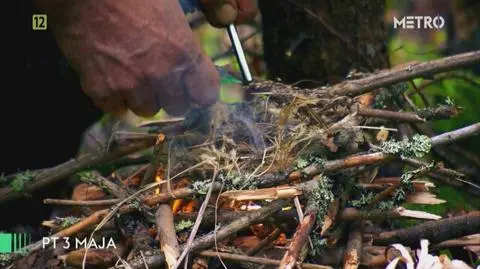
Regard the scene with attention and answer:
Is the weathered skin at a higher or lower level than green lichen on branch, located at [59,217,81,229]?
higher

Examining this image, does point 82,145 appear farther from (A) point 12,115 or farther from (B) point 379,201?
(B) point 379,201

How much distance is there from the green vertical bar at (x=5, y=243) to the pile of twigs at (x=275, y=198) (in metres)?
0.03

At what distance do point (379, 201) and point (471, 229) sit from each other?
135mm

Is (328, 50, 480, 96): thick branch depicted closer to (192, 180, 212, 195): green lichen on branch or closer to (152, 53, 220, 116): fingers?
(152, 53, 220, 116): fingers

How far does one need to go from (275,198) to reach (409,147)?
193 millimetres

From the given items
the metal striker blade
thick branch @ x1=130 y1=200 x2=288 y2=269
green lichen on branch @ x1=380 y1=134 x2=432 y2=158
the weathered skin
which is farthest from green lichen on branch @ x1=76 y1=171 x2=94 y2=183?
green lichen on branch @ x1=380 y1=134 x2=432 y2=158

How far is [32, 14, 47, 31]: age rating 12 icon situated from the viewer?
165 centimetres

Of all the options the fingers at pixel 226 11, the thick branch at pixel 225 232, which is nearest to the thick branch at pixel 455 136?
the thick branch at pixel 225 232

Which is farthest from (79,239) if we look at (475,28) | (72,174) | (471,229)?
(475,28)

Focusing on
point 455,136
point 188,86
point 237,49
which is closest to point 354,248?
point 455,136

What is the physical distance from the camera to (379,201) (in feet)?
4.75

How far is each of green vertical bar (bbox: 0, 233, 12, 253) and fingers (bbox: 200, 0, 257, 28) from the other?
1.63 ft

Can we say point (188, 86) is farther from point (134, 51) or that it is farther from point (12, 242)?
point (12, 242)

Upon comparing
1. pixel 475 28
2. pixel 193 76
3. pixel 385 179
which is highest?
pixel 193 76
